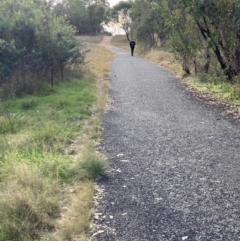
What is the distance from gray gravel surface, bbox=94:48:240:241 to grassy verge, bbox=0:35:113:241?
0.95 ft

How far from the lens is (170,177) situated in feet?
16.9

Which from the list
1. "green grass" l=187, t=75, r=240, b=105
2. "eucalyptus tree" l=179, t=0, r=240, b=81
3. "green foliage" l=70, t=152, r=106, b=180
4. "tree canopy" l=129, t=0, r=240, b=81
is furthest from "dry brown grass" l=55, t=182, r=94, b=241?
"eucalyptus tree" l=179, t=0, r=240, b=81

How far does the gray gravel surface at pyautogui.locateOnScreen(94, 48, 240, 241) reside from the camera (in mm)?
3814

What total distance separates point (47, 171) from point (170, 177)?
5.88ft

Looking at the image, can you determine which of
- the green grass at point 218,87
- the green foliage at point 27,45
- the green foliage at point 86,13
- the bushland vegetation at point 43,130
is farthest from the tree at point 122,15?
the green foliage at point 27,45

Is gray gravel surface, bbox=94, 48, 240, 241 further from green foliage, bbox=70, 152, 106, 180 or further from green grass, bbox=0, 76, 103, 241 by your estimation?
green grass, bbox=0, 76, 103, 241

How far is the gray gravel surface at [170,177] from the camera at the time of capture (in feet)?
12.5

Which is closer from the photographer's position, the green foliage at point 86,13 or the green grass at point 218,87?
the green grass at point 218,87

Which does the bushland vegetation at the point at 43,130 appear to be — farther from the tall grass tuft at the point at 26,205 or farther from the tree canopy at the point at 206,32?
the tree canopy at the point at 206,32

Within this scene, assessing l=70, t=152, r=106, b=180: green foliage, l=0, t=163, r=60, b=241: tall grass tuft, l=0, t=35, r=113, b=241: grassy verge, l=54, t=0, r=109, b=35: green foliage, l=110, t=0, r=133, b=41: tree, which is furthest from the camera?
l=110, t=0, r=133, b=41: tree

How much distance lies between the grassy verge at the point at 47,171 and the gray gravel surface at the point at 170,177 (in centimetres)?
29

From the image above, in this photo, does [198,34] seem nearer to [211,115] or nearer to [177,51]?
[177,51]

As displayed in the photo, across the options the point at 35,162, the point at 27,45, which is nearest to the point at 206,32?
the point at 27,45

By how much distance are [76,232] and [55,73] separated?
462 inches
